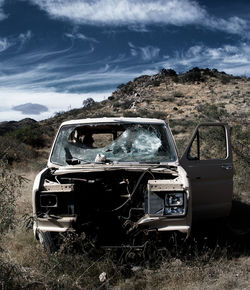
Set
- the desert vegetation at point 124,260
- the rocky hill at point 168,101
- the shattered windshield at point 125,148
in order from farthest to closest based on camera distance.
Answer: the rocky hill at point 168,101 → the shattered windshield at point 125,148 → the desert vegetation at point 124,260

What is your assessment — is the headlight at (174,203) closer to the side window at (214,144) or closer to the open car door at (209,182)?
the open car door at (209,182)

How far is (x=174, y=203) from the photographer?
3.85 meters

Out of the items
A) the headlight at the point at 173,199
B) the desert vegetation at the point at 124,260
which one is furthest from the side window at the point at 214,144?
the headlight at the point at 173,199

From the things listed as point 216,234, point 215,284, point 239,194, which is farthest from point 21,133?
point 215,284

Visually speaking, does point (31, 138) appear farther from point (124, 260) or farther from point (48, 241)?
point (48, 241)

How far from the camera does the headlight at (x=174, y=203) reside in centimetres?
383

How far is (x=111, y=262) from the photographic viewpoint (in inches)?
151

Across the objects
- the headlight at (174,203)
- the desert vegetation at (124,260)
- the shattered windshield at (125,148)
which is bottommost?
the desert vegetation at (124,260)

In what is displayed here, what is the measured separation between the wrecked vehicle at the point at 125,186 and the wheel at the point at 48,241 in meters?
0.01

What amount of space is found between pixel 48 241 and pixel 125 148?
6.15 feet

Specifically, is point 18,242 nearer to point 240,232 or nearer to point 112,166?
point 112,166

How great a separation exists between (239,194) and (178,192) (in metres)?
4.54

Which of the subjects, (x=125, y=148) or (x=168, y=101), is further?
(x=168, y=101)

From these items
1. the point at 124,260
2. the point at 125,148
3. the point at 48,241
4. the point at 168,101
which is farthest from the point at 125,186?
the point at 168,101
